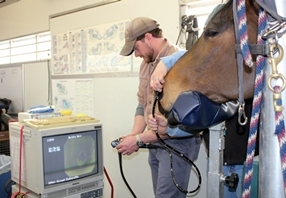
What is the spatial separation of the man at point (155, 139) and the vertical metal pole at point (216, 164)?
75 centimetres

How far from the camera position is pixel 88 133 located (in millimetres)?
1802

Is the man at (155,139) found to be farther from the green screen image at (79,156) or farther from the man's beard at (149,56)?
the green screen image at (79,156)

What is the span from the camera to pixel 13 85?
4.28 metres

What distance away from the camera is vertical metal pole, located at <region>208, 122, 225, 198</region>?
0.96 metres

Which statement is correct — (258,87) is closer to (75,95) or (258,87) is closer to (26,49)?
(75,95)

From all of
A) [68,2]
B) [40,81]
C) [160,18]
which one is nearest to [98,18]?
[68,2]

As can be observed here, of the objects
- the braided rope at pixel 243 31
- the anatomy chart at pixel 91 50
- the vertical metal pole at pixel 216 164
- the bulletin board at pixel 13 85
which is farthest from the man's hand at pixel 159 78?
the bulletin board at pixel 13 85

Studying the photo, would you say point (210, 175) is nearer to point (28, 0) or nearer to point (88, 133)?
point (88, 133)

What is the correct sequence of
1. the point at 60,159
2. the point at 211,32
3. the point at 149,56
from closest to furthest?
the point at 211,32, the point at 60,159, the point at 149,56

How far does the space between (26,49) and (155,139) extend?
9.69ft

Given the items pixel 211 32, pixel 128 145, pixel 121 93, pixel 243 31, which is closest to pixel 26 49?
pixel 121 93

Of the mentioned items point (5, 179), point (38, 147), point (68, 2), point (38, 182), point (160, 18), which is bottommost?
point (5, 179)

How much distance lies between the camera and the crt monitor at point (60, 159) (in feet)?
5.29

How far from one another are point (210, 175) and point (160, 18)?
1.80m
